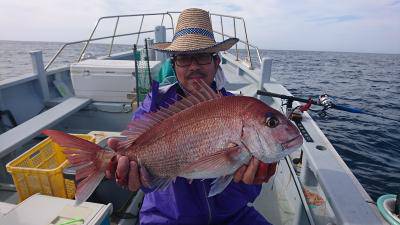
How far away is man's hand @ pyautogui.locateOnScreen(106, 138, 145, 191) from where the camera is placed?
190 centimetres

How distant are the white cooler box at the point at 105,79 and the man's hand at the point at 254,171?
3.78 m

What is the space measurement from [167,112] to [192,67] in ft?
2.21

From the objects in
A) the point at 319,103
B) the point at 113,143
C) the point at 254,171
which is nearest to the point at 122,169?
the point at 113,143

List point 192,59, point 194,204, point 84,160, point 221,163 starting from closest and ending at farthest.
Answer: point 221,163, point 84,160, point 194,204, point 192,59

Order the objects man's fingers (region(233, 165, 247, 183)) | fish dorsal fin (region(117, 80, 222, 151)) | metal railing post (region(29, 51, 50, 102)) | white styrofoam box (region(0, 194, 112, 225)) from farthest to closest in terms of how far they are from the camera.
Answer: metal railing post (region(29, 51, 50, 102)) → white styrofoam box (region(0, 194, 112, 225)) → fish dorsal fin (region(117, 80, 222, 151)) → man's fingers (region(233, 165, 247, 183))

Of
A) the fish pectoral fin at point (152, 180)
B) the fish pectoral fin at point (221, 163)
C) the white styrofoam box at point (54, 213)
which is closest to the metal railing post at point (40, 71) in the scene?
the white styrofoam box at point (54, 213)

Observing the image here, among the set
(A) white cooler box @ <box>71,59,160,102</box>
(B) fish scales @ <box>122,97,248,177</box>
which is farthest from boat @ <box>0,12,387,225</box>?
(B) fish scales @ <box>122,97,248,177</box>

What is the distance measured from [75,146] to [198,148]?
2.68ft

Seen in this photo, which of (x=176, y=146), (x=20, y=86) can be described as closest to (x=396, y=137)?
(x=176, y=146)

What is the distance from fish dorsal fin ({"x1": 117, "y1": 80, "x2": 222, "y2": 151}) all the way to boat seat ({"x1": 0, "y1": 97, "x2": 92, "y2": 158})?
2.28 meters

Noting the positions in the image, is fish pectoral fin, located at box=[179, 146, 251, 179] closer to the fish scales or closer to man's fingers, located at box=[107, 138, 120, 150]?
the fish scales

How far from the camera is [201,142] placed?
1784mm

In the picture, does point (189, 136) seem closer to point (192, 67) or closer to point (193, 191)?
point (193, 191)

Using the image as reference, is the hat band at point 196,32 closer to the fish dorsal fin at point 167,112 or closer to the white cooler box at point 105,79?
the fish dorsal fin at point 167,112
